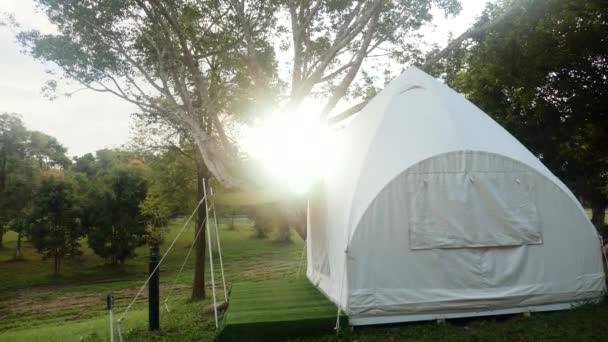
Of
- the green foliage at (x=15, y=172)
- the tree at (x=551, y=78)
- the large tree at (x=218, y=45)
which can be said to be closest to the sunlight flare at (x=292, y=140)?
the large tree at (x=218, y=45)

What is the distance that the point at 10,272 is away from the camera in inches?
1016

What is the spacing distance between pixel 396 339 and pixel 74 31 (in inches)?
437

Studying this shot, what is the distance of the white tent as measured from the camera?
20.7 feet

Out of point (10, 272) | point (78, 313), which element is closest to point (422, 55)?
point (78, 313)

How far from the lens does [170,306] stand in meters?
12.9

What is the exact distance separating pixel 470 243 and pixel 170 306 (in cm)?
933

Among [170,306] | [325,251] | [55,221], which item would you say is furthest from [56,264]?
[325,251]

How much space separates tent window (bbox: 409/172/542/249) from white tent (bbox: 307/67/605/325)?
0.05ft

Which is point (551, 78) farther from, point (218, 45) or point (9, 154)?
point (9, 154)

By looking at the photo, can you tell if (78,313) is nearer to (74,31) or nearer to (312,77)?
(74,31)

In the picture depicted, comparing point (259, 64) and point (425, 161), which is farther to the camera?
point (259, 64)

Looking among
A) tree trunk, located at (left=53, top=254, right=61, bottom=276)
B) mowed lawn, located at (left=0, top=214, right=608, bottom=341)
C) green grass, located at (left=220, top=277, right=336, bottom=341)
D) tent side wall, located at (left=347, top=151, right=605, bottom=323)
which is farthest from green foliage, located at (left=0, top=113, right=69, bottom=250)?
A: tent side wall, located at (left=347, top=151, right=605, bottom=323)

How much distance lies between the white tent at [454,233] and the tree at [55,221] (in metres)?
23.6

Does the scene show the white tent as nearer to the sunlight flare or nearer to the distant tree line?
the sunlight flare
